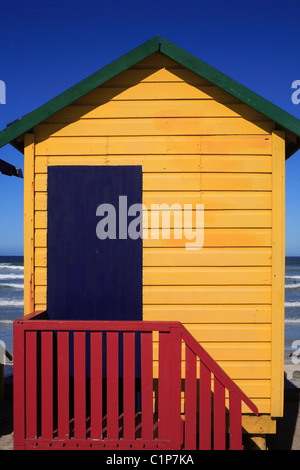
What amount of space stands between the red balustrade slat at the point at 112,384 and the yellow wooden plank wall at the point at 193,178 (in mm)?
896

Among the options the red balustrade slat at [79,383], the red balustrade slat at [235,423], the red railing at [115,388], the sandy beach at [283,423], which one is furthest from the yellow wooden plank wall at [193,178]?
the sandy beach at [283,423]

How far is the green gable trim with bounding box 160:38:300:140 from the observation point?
3.97 m

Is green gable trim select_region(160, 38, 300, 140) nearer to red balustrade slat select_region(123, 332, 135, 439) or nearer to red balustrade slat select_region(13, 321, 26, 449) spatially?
red balustrade slat select_region(123, 332, 135, 439)

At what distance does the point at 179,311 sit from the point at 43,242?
1.79 m

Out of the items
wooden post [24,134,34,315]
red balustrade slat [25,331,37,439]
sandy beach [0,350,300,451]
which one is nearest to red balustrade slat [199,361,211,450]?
red balustrade slat [25,331,37,439]

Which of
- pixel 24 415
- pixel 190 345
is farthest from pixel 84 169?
pixel 24 415

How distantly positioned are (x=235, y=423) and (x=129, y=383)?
1.09 meters

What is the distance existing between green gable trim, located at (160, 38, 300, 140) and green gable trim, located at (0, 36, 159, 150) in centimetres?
21

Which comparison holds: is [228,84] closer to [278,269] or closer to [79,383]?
[278,269]

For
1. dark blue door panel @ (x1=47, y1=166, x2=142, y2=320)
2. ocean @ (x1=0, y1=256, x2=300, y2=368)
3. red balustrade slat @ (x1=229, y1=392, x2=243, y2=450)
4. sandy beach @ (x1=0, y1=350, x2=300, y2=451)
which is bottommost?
ocean @ (x1=0, y1=256, x2=300, y2=368)

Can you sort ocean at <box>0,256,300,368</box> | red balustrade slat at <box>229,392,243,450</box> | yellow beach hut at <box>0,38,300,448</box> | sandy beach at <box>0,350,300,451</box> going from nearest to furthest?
red balustrade slat at <box>229,392,243,450</box> < yellow beach hut at <box>0,38,300,448</box> < sandy beach at <box>0,350,300,451</box> < ocean at <box>0,256,300,368</box>

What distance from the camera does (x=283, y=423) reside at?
5527 mm
